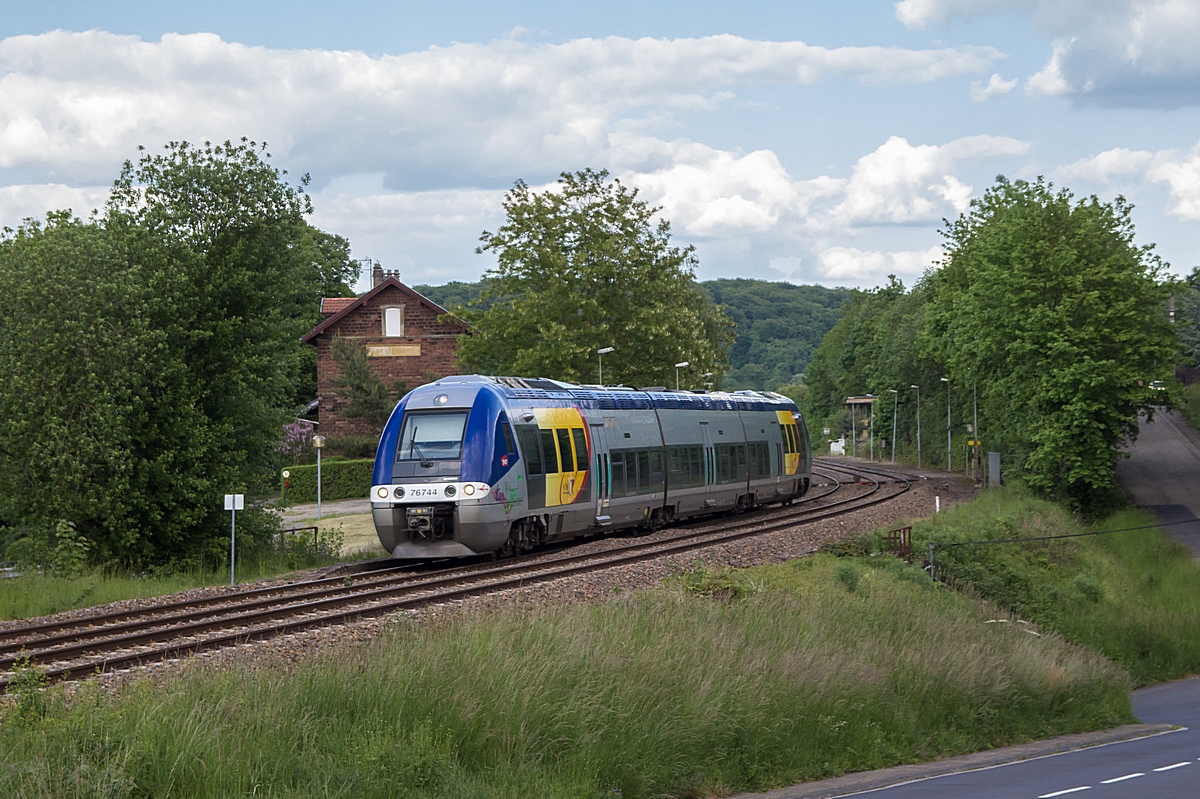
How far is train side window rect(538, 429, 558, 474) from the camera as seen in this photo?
25844 millimetres

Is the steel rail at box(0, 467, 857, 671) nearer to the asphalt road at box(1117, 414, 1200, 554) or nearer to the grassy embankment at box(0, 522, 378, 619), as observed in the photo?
the grassy embankment at box(0, 522, 378, 619)

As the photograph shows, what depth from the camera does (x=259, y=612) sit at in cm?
1756

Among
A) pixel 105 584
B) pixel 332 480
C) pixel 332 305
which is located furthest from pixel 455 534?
pixel 332 305

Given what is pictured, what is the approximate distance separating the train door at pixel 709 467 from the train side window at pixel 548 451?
8783mm

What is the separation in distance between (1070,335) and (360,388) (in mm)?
31282

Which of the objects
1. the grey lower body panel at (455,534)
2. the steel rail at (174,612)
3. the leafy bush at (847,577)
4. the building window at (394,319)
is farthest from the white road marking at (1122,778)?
the building window at (394,319)

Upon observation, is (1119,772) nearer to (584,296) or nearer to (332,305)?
(584,296)

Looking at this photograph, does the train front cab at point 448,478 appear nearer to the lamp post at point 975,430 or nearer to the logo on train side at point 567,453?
the logo on train side at point 567,453

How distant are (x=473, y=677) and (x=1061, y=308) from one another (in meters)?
39.7

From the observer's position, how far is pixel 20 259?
86.4 ft

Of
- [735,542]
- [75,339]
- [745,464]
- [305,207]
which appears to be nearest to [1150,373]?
[745,464]

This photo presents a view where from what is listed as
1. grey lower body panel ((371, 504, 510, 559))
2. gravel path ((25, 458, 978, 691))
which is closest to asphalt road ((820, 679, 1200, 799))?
gravel path ((25, 458, 978, 691))

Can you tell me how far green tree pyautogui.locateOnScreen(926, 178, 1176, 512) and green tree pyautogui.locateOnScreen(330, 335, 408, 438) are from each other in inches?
1045

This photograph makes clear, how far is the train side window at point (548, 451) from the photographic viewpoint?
25.8 metres
